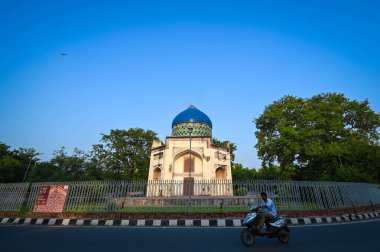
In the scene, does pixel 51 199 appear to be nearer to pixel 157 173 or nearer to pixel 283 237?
pixel 283 237

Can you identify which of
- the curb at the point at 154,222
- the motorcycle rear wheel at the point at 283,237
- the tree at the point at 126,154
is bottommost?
the motorcycle rear wheel at the point at 283,237

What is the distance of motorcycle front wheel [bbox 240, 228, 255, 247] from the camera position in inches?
196

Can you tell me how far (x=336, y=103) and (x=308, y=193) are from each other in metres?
21.7

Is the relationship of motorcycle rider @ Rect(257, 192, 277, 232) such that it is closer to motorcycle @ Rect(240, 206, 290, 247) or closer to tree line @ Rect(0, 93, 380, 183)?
motorcycle @ Rect(240, 206, 290, 247)

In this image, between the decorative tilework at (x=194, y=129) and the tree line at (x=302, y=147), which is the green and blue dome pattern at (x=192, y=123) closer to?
the decorative tilework at (x=194, y=129)

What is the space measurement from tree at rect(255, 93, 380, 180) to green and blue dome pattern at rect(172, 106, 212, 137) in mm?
7782

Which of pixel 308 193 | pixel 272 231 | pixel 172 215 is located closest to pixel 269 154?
pixel 308 193

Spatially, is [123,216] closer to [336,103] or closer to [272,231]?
[272,231]

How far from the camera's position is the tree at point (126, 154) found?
33781mm

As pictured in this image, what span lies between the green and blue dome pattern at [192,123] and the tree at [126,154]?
1099cm

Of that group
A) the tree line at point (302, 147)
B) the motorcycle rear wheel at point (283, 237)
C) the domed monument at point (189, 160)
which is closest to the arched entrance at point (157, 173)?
the domed monument at point (189, 160)

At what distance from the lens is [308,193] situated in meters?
10.6

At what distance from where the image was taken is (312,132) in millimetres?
25094

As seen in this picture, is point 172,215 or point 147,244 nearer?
point 147,244
